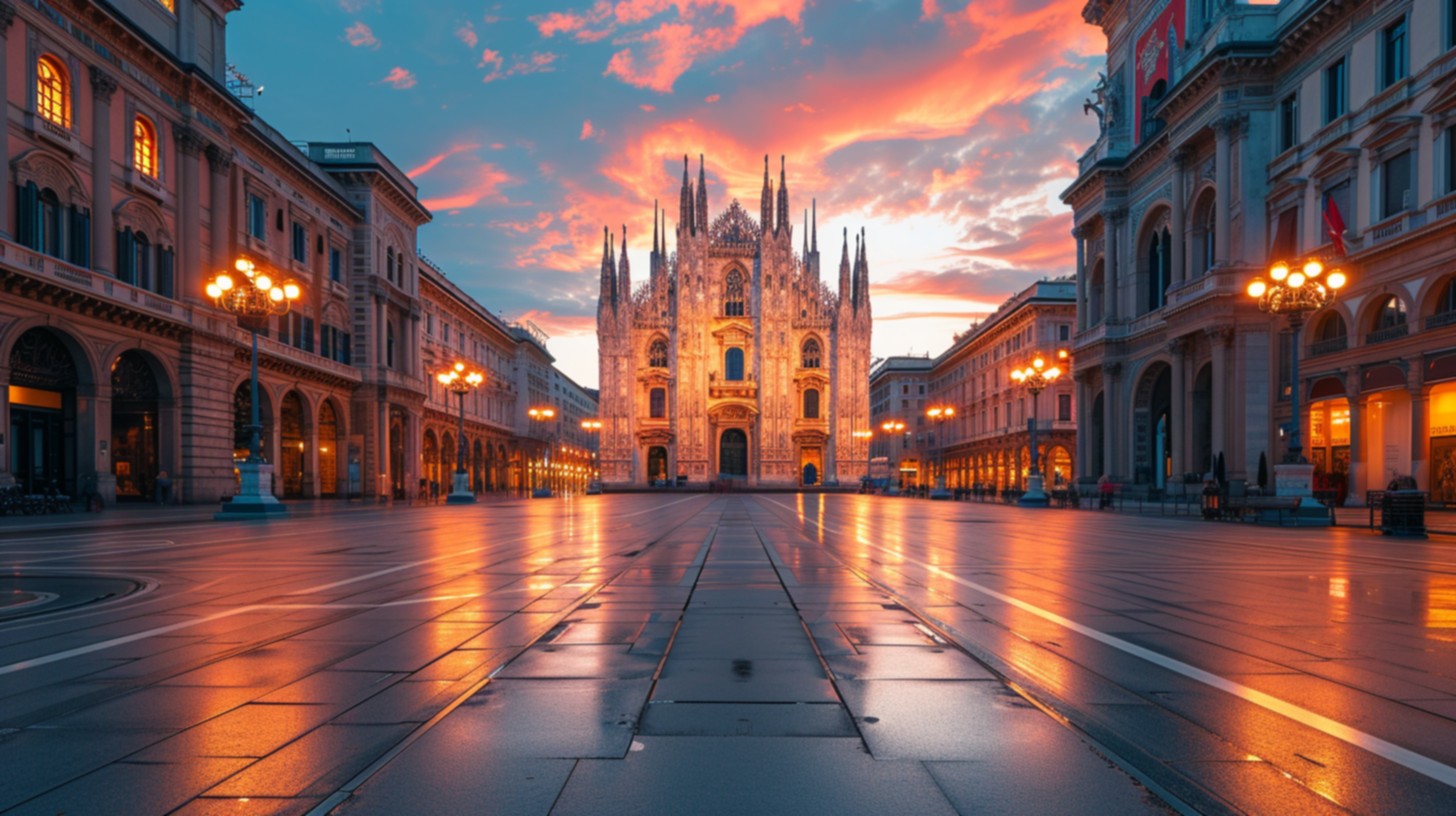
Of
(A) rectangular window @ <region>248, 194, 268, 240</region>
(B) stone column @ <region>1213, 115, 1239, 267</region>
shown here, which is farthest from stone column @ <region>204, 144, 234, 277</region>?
(B) stone column @ <region>1213, 115, 1239, 267</region>

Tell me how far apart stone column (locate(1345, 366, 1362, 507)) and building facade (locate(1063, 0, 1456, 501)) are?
0.25 ft

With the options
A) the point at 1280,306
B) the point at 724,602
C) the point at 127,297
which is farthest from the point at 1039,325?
the point at 724,602

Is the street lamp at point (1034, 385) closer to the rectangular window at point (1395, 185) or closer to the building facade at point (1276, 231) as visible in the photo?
the building facade at point (1276, 231)

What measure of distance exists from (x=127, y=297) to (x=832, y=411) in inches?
2409

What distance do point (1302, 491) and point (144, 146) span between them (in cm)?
3917

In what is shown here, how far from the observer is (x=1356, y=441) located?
3269 centimetres

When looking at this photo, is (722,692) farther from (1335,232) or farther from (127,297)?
(1335,232)

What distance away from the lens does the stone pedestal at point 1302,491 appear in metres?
23.6

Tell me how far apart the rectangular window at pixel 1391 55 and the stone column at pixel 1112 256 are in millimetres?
18572

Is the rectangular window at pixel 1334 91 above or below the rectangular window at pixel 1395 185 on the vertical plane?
above

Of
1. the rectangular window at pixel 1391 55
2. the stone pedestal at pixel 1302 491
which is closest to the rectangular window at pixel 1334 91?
the rectangular window at pixel 1391 55

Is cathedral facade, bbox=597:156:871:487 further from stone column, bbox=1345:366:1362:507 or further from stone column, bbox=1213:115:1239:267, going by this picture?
stone column, bbox=1345:366:1362:507

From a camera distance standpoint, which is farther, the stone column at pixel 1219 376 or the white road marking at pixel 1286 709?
the stone column at pixel 1219 376

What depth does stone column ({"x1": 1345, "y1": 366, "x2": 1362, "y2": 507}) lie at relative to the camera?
3250 centimetres
